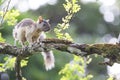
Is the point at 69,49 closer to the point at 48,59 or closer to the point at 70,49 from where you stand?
the point at 70,49

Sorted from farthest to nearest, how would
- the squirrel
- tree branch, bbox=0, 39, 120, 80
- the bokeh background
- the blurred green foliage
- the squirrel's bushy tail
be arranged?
1. the bokeh background
2. the squirrel
3. the squirrel's bushy tail
4. the blurred green foliage
5. tree branch, bbox=0, 39, 120, 80

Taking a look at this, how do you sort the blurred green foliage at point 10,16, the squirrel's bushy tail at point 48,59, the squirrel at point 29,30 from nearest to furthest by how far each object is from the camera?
the blurred green foliage at point 10,16
the squirrel's bushy tail at point 48,59
the squirrel at point 29,30

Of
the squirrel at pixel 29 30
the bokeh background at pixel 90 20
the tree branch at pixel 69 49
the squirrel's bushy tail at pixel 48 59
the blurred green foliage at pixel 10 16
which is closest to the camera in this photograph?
the tree branch at pixel 69 49

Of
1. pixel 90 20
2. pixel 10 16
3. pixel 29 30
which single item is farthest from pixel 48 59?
pixel 90 20

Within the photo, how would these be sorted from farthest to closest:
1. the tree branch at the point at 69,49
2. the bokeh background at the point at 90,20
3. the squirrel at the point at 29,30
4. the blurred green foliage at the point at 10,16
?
the bokeh background at the point at 90,20, the squirrel at the point at 29,30, the blurred green foliage at the point at 10,16, the tree branch at the point at 69,49

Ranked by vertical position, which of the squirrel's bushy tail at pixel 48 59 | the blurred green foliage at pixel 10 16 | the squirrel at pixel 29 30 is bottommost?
the squirrel's bushy tail at pixel 48 59

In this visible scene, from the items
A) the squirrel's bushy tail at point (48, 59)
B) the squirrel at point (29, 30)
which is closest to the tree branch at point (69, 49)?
the squirrel's bushy tail at point (48, 59)

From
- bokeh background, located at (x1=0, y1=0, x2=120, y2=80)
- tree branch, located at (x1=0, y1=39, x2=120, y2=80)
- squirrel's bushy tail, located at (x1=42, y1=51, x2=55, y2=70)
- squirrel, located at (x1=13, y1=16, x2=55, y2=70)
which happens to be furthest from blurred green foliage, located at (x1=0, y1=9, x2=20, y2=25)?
bokeh background, located at (x1=0, y1=0, x2=120, y2=80)

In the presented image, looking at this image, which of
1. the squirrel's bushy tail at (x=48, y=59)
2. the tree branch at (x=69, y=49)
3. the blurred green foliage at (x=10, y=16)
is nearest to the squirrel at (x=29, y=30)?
the squirrel's bushy tail at (x=48, y=59)

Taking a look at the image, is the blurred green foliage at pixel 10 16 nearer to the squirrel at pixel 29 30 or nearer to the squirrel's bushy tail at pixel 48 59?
the squirrel's bushy tail at pixel 48 59

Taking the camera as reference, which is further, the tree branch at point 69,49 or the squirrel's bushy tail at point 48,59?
the squirrel's bushy tail at point 48,59

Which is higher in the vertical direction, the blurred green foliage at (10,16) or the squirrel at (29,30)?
the blurred green foliage at (10,16)

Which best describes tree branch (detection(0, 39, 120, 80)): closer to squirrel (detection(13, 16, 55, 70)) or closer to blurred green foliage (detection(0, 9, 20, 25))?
blurred green foliage (detection(0, 9, 20, 25))

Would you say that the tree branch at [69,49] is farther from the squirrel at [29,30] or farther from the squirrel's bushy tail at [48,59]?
the squirrel at [29,30]
